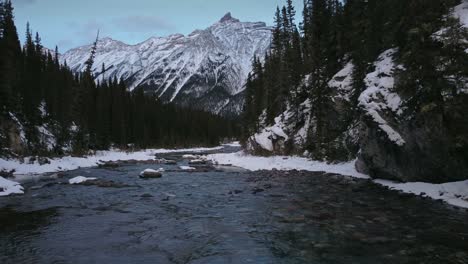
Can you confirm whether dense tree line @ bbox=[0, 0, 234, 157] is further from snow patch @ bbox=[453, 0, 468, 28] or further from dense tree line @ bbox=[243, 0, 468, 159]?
snow patch @ bbox=[453, 0, 468, 28]

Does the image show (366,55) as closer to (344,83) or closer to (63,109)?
(344,83)

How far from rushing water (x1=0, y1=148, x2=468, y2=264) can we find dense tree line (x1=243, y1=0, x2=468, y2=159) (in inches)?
260

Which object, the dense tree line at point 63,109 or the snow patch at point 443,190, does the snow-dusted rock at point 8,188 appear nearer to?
the dense tree line at point 63,109

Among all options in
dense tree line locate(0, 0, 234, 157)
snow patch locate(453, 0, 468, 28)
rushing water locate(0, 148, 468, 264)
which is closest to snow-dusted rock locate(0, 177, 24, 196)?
rushing water locate(0, 148, 468, 264)

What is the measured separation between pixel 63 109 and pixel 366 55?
5208 centimetres

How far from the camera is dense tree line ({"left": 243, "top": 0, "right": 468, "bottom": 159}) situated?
17.7 meters

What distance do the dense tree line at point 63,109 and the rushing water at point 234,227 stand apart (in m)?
26.7

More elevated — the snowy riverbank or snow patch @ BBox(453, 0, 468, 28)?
snow patch @ BBox(453, 0, 468, 28)

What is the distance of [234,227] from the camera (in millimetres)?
12938

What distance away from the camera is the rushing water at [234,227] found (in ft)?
31.7

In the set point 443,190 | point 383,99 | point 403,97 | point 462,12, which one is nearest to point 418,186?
point 443,190

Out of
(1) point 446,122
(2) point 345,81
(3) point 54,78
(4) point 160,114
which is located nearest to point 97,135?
(3) point 54,78

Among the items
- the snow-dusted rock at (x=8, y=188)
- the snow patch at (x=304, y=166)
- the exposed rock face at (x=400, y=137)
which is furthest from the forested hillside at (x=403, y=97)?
the snow-dusted rock at (x=8, y=188)

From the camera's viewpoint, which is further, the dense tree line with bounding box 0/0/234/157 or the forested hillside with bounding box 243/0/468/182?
Result: the dense tree line with bounding box 0/0/234/157
